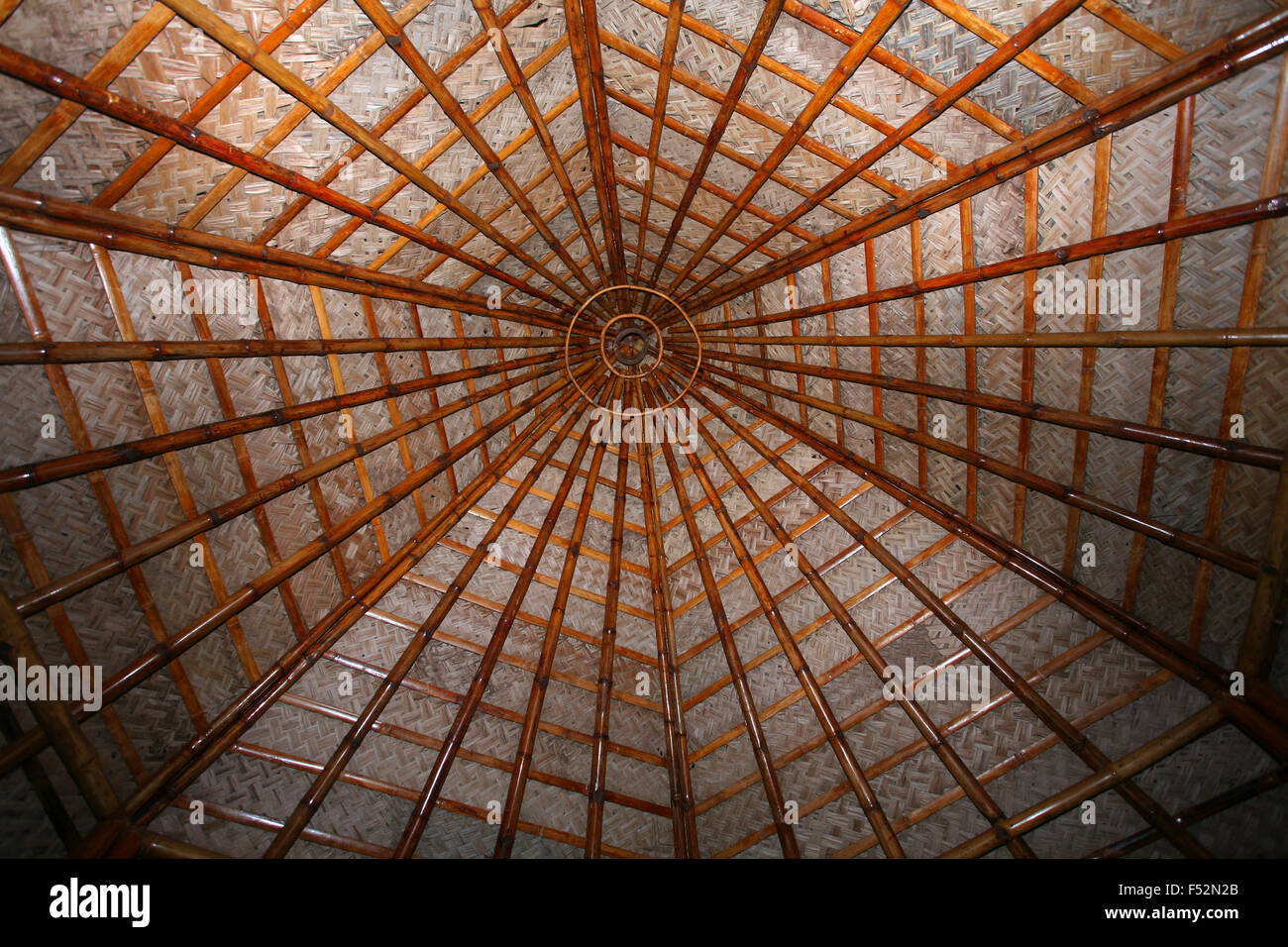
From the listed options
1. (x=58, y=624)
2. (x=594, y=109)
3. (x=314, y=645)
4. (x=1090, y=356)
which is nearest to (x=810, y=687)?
(x=1090, y=356)

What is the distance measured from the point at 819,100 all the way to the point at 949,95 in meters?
1.22

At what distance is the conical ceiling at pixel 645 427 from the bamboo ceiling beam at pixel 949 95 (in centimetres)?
5

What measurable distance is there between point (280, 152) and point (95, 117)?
153 cm

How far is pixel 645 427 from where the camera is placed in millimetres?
12125

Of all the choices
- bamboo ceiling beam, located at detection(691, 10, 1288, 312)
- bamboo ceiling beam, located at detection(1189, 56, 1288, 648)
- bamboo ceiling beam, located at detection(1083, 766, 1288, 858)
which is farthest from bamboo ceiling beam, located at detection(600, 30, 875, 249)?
bamboo ceiling beam, located at detection(1083, 766, 1288, 858)

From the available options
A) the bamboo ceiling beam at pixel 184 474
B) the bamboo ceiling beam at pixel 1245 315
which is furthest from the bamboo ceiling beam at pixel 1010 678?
the bamboo ceiling beam at pixel 184 474

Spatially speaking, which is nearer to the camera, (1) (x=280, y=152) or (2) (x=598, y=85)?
(1) (x=280, y=152)

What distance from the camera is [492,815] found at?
10.4 metres

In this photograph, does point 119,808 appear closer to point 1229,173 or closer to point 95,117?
point 95,117

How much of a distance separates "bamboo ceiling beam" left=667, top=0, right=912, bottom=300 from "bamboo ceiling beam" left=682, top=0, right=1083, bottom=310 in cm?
56

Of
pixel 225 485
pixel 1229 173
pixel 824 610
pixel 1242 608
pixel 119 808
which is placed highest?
pixel 1229 173

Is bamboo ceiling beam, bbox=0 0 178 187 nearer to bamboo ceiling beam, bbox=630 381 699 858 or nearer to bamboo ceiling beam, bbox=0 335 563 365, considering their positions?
bamboo ceiling beam, bbox=0 335 563 365

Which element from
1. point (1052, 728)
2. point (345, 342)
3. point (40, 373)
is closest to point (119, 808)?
point (40, 373)

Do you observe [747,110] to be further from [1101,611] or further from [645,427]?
[1101,611]
